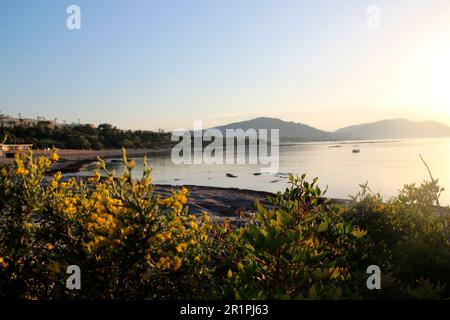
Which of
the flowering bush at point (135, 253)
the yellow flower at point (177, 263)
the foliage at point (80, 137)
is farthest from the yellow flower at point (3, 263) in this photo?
the foliage at point (80, 137)

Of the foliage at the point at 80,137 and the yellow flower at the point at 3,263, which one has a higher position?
the foliage at the point at 80,137

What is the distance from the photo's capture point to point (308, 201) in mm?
4160

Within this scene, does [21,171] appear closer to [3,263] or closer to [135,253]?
[3,263]

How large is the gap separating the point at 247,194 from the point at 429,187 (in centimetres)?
2539

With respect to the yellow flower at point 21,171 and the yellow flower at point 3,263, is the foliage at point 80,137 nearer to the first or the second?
the yellow flower at point 21,171

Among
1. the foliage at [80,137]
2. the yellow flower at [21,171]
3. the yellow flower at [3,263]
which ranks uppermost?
A: the foliage at [80,137]

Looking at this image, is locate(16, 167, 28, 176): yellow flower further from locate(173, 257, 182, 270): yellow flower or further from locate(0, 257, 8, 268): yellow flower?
locate(173, 257, 182, 270): yellow flower

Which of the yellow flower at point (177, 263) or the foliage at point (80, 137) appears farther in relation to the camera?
the foliage at point (80, 137)

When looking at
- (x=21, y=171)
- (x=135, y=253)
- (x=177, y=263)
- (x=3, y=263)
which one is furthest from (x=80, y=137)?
(x=177, y=263)

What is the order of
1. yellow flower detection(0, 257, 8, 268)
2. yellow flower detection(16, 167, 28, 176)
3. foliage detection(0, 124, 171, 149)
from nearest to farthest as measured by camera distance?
yellow flower detection(0, 257, 8, 268) → yellow flower detection(16, 167, 28, 176) → foliage detection(0, 124, 171, 149)

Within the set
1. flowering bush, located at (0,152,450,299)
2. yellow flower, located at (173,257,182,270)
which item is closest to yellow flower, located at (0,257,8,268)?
flowering bush, located at (0,152,450,299)

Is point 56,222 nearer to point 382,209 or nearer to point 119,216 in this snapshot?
point 119,216

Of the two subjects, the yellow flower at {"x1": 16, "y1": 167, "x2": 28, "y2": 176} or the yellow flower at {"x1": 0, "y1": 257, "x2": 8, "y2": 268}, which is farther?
the yellow flower at {"x1": 16, "y1": 167, "x2": 28, "y2": 176}
